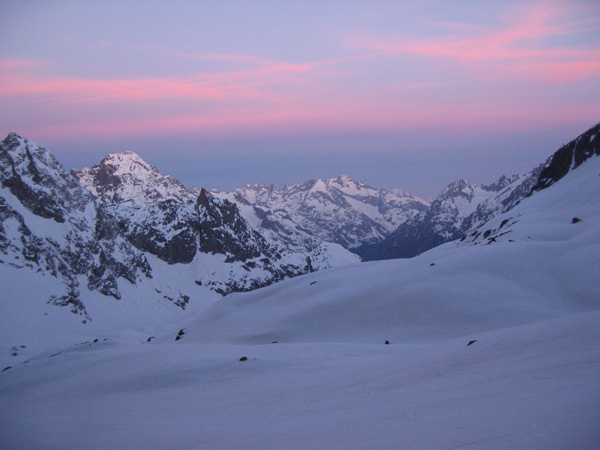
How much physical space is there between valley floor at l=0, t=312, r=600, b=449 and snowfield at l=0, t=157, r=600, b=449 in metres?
0.05

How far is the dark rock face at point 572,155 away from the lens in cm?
9556

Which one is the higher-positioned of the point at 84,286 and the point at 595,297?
the point at 595,297

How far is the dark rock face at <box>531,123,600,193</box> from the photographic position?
95.6 metres

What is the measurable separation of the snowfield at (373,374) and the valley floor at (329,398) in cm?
5

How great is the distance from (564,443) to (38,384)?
74.5ft

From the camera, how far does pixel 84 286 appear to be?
148 m

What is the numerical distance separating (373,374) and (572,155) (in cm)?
10405

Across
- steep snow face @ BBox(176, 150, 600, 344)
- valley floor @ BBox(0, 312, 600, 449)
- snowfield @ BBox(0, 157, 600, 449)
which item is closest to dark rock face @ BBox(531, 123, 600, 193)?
steep snow face @ BBox(176, 150, 600, 344)

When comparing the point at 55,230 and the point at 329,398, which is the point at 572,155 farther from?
the point at 55,230

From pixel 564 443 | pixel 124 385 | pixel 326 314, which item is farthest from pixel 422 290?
pixel 564 443

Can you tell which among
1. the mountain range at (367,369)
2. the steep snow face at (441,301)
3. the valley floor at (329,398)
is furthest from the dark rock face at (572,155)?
the valley floor at (329,398)

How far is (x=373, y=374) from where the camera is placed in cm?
1527

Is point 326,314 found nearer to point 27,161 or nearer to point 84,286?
point 84,286

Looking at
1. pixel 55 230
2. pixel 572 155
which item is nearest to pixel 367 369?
pixel 572 155
